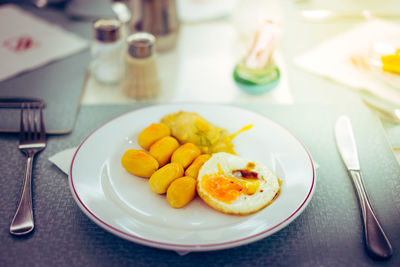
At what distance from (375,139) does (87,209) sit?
603mm

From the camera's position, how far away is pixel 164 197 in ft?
1.96

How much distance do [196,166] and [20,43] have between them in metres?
0.80

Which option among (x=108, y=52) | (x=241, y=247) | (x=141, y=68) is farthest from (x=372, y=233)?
(x=108, y=52)

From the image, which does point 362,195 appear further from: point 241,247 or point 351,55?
point 351,55

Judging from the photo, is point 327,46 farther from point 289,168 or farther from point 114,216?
point 114,216

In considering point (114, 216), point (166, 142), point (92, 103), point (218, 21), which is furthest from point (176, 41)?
point (114, 216)

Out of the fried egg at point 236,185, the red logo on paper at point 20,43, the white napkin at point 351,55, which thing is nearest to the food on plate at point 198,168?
the fried egg at point 236,185

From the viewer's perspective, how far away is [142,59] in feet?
2.92

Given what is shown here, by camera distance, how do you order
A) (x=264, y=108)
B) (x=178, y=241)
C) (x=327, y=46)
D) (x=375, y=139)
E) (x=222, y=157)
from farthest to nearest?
(x=327, y=46) < (x=264, y=108) < (x=375, y=139) < (x=222, y=157) < (x=178, y=241)

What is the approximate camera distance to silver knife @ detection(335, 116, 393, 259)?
0.53 m

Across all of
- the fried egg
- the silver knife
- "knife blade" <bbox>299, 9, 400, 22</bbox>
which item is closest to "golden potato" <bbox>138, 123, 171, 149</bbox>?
the fried egg

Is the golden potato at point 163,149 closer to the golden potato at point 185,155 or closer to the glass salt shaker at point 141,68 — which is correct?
the golden potato at point 185,155

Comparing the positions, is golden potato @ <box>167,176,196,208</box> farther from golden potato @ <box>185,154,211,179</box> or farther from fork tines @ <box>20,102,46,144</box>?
fork tines @ <box>20,102,46,144</box>

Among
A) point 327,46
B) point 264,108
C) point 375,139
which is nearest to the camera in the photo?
point 375,139
